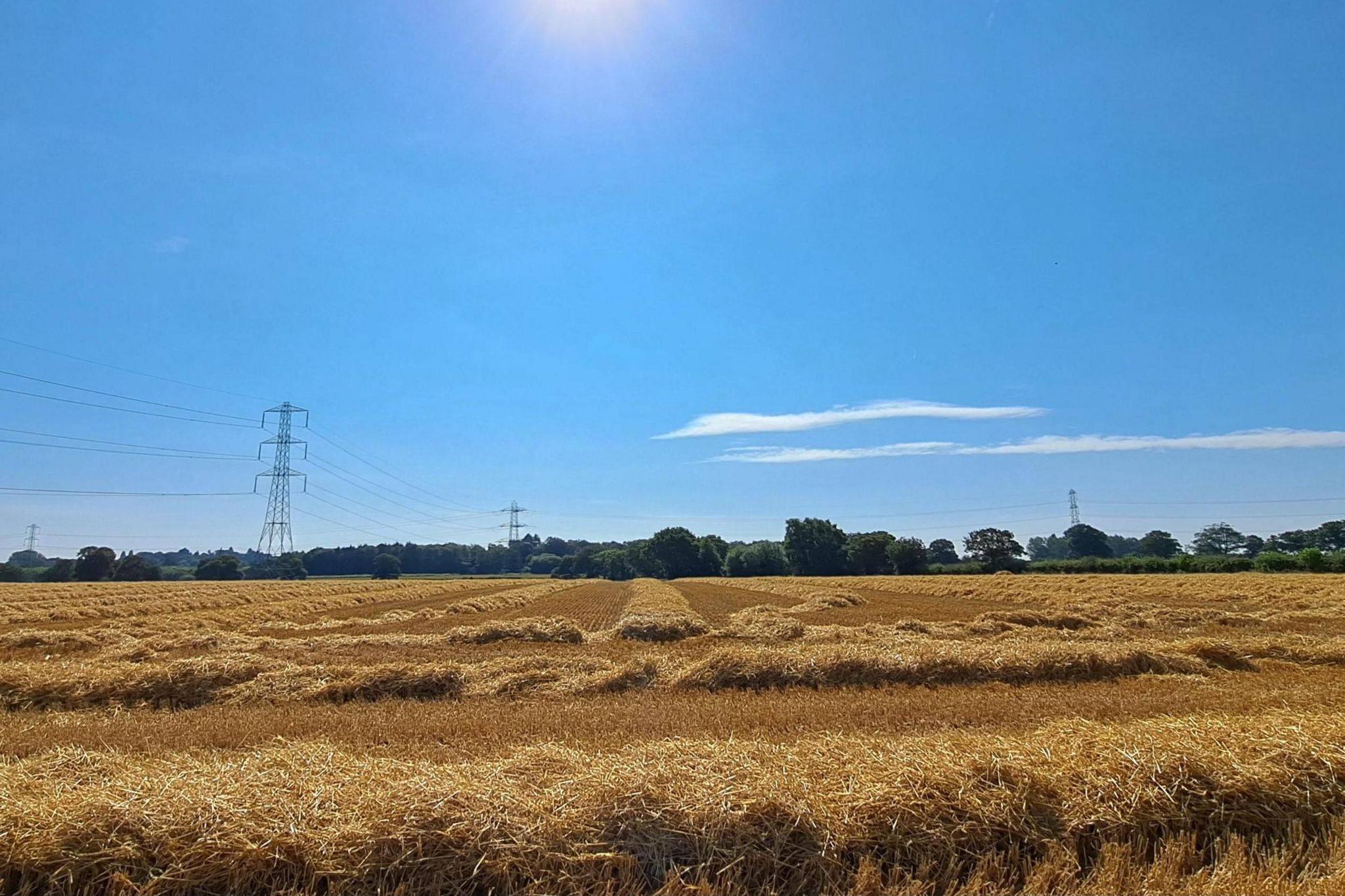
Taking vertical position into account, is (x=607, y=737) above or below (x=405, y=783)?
below

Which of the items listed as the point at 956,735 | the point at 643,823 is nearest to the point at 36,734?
the point at 643,823

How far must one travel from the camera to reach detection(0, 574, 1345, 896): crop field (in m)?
4.23

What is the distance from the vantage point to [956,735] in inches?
259

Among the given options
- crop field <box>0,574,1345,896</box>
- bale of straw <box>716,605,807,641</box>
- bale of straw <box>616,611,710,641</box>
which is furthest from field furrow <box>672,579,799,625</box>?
crop field <box>0,574,1345,896</box>

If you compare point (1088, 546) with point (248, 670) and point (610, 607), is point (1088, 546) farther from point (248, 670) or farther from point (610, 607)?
point (248, 670)

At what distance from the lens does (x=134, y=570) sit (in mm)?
89812

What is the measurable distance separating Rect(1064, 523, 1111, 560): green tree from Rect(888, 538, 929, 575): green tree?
53.0 metres

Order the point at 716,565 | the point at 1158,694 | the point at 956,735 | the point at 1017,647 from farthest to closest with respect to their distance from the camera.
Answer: the point at 716,565 < the point at 1017,647 < the point at 1158,694 < the point at 956,735

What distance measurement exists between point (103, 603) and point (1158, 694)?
43310 mm

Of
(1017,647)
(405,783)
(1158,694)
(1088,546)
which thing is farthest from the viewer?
(1088,546)

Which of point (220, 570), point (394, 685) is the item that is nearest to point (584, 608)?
point (394, 685)

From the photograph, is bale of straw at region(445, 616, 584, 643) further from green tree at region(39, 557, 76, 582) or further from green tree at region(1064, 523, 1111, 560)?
green tree at region(1064, 523, 1111, 560)

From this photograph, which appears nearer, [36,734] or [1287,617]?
[36,734]

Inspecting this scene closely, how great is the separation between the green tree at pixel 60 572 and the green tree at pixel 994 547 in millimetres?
127005
